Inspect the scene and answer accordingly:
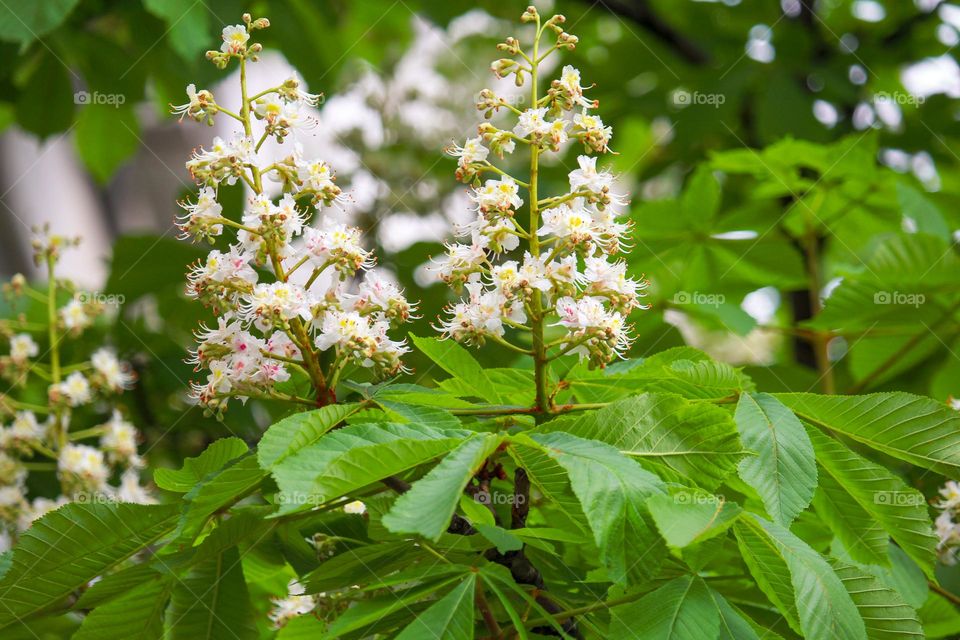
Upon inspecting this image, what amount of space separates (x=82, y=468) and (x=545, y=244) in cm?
173

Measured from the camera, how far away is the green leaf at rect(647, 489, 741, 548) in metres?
1.07

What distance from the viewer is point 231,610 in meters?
1.46

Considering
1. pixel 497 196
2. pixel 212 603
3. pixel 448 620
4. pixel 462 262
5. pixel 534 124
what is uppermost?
pixel 534 124

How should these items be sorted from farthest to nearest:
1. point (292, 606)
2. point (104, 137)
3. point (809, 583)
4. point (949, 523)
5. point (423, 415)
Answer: point (104, 137), point (949, 523), point (292, 606), point (423, 415), point (809, 583)

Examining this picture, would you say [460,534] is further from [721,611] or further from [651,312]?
[651,312]

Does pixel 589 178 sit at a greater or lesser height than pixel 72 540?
greater

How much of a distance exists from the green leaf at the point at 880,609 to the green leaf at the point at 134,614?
37.2 inches

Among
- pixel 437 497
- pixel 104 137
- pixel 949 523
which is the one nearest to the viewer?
pixel 437 497

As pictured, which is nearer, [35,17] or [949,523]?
[949,523]

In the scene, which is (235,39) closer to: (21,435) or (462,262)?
(462,262)

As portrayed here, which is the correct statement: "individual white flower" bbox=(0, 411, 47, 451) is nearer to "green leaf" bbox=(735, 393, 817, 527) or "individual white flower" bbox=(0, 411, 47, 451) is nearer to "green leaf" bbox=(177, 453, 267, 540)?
"green leaf" bbox=(177, 453, 267, 540)

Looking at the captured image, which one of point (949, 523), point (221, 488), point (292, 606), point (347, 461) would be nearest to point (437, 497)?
point (347, 461)

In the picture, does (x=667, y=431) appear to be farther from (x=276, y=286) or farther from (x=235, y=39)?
(x=235, y=39)

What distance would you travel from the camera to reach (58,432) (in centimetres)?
266
